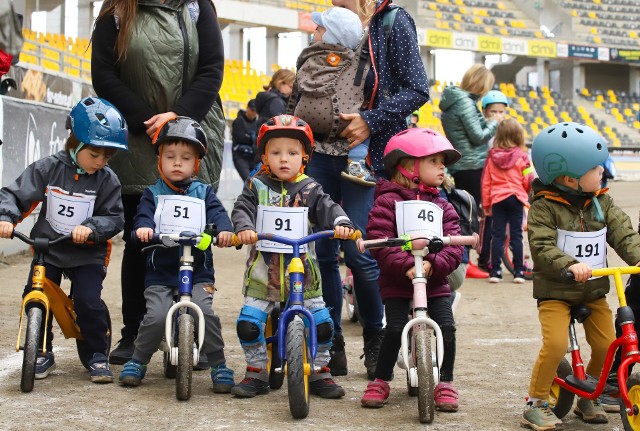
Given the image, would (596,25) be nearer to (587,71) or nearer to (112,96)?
(587,71)

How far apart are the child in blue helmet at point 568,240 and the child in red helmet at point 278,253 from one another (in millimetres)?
948

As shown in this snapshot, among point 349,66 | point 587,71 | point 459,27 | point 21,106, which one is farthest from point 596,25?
point 349,66

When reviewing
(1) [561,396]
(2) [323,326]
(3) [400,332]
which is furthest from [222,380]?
(1) [561,396]

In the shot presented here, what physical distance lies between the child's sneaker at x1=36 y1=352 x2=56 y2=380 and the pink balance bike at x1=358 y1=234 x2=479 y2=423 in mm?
1866

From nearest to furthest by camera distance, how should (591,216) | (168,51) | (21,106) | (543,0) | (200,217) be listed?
(591,216) → (200,217) → (168,51) → (21,106) → (543,0)

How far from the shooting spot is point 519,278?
10.6m

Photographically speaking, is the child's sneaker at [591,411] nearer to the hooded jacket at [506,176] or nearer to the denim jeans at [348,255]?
the denim jeans at [348,255]

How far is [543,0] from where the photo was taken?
4988cm

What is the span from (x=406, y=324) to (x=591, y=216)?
0.94 meters

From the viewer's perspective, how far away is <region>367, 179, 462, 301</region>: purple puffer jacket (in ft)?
15.8

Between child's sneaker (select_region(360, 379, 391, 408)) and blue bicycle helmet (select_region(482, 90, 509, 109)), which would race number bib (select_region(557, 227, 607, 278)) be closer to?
child's sneaker (select_region(360, 379, 391, 408))

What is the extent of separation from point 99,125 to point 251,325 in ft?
4.06

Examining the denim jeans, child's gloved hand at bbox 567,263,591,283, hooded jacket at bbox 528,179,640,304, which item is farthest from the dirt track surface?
child's gloved hand at bbox 567,263,591,283

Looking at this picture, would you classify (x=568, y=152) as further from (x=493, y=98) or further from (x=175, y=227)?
(x=493, y=98)
